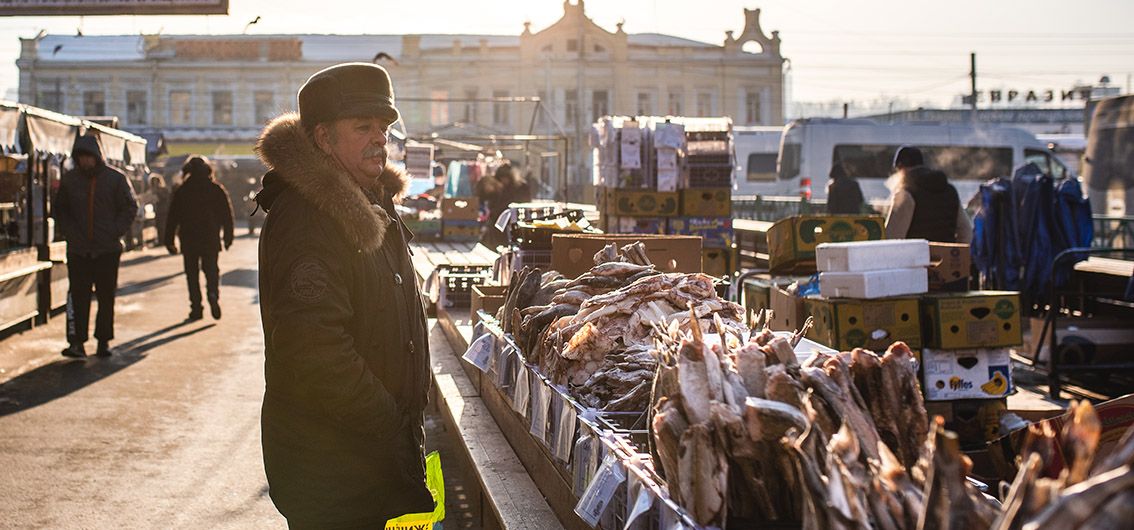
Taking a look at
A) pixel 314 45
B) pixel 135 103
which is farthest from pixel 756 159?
pixel 135 103

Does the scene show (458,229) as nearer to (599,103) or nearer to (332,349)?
(332,349)

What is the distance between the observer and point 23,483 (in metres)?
6.56

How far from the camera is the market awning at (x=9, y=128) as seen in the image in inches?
448

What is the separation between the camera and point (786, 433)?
2.56m

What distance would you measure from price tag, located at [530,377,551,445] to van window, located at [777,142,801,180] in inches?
1038

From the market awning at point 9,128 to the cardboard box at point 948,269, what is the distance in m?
8.88

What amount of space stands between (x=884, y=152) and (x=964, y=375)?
24022mm

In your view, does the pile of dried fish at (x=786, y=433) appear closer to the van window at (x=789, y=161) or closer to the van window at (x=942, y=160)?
the van window at (x=942, y=160)

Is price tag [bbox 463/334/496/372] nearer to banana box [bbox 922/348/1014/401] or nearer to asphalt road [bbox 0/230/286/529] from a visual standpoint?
asphalt road [bbox 0/230/286/529]

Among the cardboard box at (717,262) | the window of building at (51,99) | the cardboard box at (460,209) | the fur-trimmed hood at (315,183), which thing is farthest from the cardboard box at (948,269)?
the window of building at (51,99)

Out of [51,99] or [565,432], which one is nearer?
[565,432]

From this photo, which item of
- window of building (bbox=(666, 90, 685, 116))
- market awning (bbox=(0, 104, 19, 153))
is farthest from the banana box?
window of building (bbox=(666, 90, 685, 116))

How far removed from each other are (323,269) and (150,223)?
2716 centimetres

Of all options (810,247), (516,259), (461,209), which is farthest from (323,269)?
(461,209)
